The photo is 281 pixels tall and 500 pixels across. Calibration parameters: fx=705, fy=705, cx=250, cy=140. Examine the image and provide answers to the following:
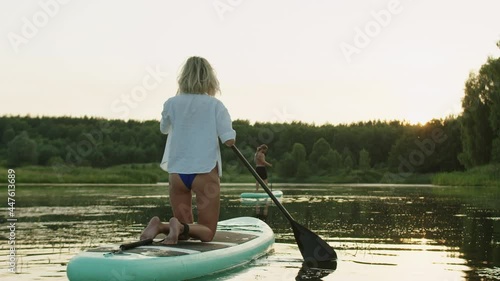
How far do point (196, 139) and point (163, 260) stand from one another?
1.34 metres

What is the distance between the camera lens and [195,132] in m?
6.80

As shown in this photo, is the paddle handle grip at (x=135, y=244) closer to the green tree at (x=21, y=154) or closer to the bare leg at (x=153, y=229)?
the bare leg at (x=153, y=229)

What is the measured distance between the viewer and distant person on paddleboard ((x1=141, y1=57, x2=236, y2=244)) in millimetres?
6789

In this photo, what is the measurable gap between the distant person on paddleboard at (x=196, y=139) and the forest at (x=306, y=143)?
128 ft

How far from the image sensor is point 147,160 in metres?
79.8

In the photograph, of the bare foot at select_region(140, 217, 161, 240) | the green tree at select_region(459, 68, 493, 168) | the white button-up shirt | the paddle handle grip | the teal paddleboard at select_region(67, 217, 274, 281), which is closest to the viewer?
the teal paddleboard at select_region(67, 217, 274, 281)

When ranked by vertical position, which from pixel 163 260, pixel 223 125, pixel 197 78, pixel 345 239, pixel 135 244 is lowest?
pixel 345 239

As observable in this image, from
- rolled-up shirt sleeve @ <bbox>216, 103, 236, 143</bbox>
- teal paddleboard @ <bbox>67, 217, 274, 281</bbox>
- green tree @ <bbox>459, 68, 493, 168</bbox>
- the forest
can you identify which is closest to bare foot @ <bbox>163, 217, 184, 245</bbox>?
teal paddleboard @ <bbox>67, 217, 274, 281</bbox>

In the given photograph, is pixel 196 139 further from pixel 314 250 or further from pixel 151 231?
pixel 314 250

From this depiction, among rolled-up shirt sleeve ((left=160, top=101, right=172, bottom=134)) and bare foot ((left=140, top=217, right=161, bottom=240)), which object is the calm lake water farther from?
rolled-up shirt sleeve ((left=160, top=101, right=172, bottom=134))

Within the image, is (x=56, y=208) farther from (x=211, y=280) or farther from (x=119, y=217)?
(x=211, y=280)

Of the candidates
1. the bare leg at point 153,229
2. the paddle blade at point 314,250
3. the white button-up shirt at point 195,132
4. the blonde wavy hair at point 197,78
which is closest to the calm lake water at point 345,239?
the paddle blade at point 314,250

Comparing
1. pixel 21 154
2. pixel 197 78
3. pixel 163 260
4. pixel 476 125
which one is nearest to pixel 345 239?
pixel 197 78

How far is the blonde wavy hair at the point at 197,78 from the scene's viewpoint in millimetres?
6887
